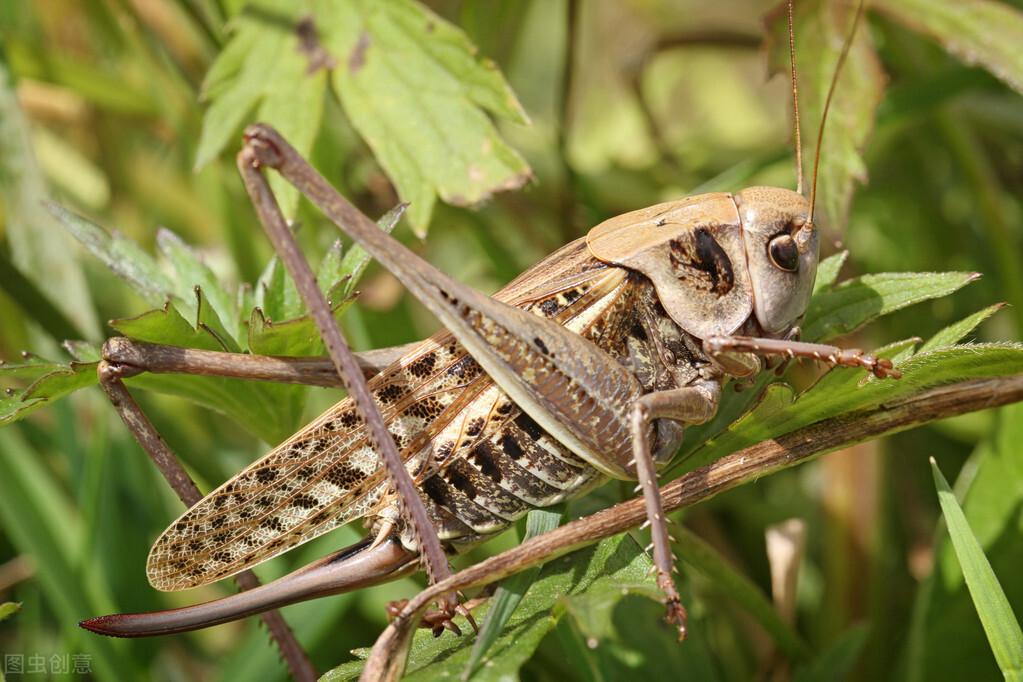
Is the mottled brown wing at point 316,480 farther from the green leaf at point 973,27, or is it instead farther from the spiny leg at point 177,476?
the green leaf at point 973,27

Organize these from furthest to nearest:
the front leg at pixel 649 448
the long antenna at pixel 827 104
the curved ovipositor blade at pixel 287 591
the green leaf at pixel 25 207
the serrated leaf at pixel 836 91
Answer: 1. the green leaf at pixel 25 207
2. the serrated leaf at pixel 836 91
3. the long antenna at pixel 827 104
4. the curved ovipositor blade at pixel 287 591
5. the front leg at pixel 649 448

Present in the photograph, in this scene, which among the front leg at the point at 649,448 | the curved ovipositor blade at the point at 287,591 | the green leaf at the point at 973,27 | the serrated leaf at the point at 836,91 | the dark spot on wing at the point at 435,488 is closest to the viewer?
the front leg at the point at 649,448

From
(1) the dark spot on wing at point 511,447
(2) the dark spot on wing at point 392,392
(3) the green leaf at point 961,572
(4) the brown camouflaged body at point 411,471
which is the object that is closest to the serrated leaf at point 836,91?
(3) the green leaf at point 961,572

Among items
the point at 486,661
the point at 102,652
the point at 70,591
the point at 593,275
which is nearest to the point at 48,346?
the point at 70,591

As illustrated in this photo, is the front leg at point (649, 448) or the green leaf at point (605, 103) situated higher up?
the green leaf at point (605, 103)

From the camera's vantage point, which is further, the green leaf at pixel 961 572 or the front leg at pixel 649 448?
the green leaf at pixel 961 572

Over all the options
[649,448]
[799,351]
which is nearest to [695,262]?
[799,351]

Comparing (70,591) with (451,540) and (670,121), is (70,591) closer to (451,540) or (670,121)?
(451,540)

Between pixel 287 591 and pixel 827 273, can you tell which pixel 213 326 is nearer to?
pixel 287 591
